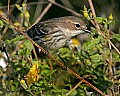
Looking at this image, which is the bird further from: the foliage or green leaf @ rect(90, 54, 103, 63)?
green leaf @ rect(90, 54, 103, 63)

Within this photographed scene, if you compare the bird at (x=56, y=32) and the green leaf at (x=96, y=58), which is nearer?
the green leaf at (x=96, y=58)

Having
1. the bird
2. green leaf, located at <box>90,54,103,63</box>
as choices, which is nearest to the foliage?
green leaf, located at <box>90,54,103,63</box>

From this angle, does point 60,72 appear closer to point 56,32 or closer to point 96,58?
point 96,58

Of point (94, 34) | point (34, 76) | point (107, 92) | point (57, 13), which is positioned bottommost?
point (107, 92)

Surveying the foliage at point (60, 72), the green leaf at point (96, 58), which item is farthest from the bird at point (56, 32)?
the green leaf at point (96, 58)

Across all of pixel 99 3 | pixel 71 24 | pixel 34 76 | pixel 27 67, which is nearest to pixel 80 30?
pixel 71 24

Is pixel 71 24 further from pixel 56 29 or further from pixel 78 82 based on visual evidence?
pixel 78 82

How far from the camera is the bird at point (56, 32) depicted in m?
5.09

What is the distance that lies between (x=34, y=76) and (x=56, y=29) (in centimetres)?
141

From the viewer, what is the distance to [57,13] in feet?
24.8

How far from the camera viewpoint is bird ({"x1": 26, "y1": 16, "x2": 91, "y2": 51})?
16.7 feet

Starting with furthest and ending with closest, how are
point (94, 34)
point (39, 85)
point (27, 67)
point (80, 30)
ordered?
1. point (80, 30)
2. point (27, 67)
3. point (39, 85)
4. point (94, 34)

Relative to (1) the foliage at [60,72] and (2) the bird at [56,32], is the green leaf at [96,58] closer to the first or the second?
(1) the foliage at [60,72]

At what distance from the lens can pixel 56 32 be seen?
5.30 metres
